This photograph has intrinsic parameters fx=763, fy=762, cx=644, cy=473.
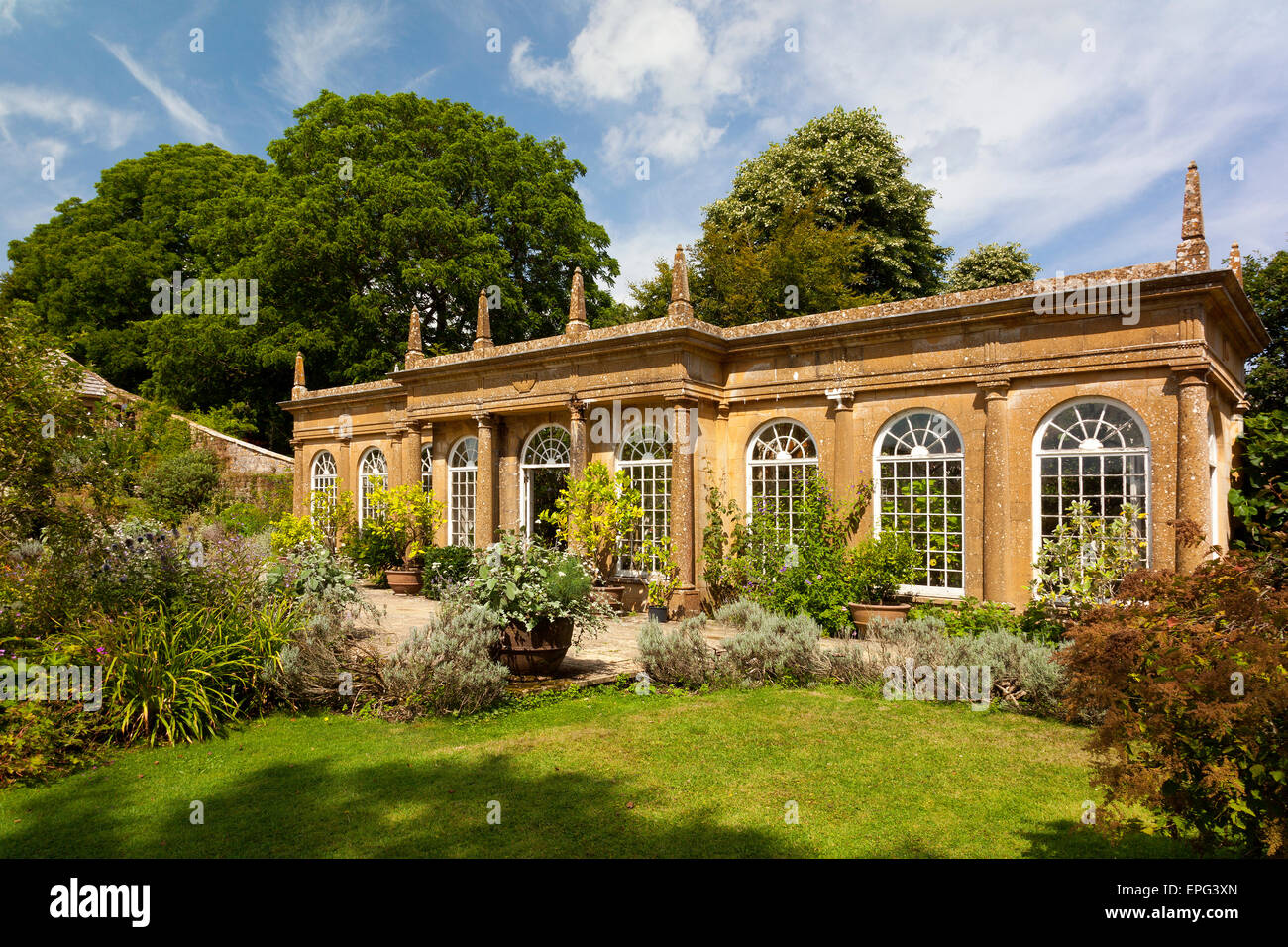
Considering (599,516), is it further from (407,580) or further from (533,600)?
(407,580)

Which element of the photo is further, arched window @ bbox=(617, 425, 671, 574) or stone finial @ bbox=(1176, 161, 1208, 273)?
arched window @ bbox=(617, 425, 671, 574)

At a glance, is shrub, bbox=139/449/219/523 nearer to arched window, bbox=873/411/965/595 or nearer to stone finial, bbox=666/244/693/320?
stone finial, bbox=666/244/693/320

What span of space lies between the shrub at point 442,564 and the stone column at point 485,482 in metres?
0.48

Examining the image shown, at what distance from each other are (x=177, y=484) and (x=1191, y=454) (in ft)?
79.5

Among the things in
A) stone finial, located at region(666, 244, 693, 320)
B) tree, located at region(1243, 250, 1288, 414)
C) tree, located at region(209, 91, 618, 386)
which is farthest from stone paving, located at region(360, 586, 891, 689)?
tree, located at region(209, 91, 618, 386)

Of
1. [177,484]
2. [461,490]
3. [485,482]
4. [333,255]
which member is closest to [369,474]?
[461,490]

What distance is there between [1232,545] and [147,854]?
40.3ft

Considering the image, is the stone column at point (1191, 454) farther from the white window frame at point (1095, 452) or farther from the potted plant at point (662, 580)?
the potted plant at point (662, 580)

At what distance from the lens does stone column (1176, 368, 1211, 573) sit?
8812 millimetres

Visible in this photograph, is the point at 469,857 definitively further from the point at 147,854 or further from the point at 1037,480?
the point at 1037,480

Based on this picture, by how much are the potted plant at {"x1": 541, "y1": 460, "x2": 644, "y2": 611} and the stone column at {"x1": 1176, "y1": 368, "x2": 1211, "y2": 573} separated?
750 centimetres

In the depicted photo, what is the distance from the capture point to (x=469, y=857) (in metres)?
4.10

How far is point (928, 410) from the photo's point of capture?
36.1 ft
